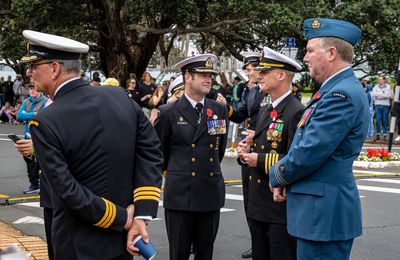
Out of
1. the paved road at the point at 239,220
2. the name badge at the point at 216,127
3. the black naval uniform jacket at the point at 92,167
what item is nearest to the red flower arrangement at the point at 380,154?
the paved road at the point at 239,220

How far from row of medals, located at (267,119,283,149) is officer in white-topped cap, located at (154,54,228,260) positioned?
28.4 inches

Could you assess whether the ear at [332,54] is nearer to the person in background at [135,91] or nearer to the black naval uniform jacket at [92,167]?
the black naval uniform jacket at [92,167]

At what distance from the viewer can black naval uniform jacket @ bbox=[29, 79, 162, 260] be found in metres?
3.41

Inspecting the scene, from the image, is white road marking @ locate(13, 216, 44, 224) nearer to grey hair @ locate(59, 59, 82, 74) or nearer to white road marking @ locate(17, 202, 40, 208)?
white road marking @ locate(17, 202, 40, 208)

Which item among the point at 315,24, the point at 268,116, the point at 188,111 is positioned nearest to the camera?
the point at 315,24

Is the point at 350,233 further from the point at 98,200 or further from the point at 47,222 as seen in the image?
the point at 47,222

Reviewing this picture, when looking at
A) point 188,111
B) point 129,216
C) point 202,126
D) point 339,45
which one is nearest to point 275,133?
point 202,126

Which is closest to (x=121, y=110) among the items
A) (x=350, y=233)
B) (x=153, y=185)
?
(x=153, y=185)

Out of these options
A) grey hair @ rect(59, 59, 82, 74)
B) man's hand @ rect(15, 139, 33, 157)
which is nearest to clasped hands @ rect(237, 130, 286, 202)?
grey hair @ rect(59, 59, 82, 74)

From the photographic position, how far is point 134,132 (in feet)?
12.1

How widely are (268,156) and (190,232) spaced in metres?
1.09

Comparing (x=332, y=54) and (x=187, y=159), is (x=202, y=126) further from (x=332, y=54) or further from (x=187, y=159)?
(x=332, y=54)

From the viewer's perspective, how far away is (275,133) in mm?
5129

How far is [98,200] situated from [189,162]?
2212mm
